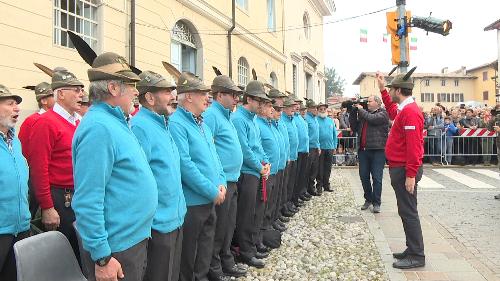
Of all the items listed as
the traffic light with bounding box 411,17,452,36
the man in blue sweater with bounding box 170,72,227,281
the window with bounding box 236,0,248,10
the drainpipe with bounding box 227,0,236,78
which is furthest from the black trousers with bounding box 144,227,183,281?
the window with bounding box 236,0,248,10

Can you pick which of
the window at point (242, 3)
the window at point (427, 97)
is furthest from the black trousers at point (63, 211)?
the window at point (427, 97)

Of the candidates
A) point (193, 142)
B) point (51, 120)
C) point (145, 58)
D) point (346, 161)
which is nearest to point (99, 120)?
point (193, 142)

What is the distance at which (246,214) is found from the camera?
524cm

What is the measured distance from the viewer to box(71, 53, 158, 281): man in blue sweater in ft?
8.30

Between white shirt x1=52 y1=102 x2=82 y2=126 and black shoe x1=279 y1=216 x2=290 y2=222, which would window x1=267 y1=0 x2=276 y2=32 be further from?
white shirt x1=52 y1=102 x2=82 y2=126

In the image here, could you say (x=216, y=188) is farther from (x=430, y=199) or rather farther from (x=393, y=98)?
(x=430, y=199)

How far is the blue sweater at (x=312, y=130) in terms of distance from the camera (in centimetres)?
977

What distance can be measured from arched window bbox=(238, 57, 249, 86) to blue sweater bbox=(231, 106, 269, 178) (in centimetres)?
1133

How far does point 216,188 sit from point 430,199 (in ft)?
22.3

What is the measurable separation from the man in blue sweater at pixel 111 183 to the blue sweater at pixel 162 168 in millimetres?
280

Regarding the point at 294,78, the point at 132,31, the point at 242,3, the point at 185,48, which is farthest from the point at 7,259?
the point at 294,78

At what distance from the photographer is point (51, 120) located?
13.3ft

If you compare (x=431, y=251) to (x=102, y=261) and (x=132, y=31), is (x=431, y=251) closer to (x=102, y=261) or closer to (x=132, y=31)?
(x=102, y=261)

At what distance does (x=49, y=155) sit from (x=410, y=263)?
3.88 m
